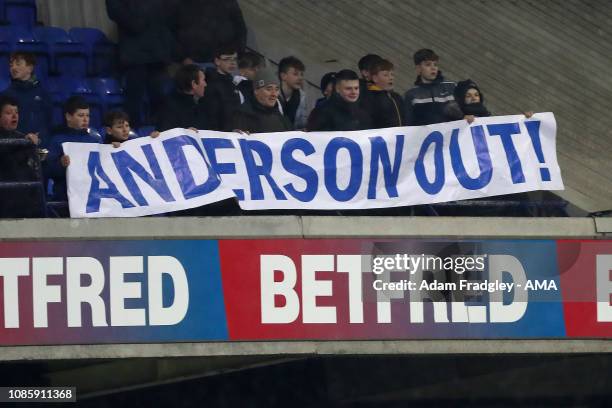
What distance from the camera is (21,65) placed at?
11406mm

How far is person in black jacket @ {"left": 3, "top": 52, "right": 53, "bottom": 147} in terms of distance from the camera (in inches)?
449

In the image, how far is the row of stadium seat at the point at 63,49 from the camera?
43.3 ft

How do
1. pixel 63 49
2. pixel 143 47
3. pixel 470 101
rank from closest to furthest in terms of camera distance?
pixel 470 101 → pixel 143 47 → pixel 63 49

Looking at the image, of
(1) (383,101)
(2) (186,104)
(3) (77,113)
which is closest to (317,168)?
(1) (383,101)

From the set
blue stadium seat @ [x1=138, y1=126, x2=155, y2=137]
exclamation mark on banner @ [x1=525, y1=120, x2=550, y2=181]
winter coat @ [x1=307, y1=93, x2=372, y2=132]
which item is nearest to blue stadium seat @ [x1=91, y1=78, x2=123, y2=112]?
blue stadium seat @ [x1=138, y1=126, x2=155, y2=137]

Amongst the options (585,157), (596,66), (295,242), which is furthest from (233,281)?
(596,66)

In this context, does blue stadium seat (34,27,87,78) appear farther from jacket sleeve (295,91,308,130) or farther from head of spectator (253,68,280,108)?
head of spectator (253,68,280,108)

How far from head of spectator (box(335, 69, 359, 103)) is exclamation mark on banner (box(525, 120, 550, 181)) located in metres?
1.35

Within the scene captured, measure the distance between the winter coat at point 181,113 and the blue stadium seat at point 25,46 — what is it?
2002mm

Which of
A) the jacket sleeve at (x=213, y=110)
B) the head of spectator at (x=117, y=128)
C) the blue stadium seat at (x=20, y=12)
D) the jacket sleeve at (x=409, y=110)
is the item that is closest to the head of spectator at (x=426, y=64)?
the jacket sleeve at (x=409, y=110)

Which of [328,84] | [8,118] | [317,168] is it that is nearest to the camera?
[8,118]

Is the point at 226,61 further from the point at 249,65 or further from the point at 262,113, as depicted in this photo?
the point at 262,113

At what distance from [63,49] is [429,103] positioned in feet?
11.4

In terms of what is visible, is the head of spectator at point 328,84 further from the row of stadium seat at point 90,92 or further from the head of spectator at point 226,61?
the row of stadium seat at point 90,92
